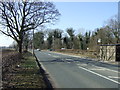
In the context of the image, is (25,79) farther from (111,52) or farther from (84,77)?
(111,52)

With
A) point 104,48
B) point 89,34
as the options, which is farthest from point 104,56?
point 89,34

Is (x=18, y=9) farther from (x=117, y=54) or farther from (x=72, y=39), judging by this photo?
(x=72, y=39)

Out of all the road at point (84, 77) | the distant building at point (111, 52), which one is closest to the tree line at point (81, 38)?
the distant building at point (111, 52)

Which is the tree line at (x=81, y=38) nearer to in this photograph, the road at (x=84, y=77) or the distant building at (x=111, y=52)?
the distant building at (x=111, y=52)

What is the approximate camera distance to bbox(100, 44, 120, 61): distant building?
29.0 metres

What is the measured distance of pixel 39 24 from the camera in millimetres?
31891

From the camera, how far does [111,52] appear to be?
97.9ft

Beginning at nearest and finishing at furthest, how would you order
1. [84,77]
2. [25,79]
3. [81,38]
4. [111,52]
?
[25,79] → [84,77] → [111,52] → [81,38]

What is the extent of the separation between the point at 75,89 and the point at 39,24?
24.4 metres

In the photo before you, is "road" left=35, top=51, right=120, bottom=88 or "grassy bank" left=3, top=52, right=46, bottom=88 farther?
"road" left=35, top=51, right=120, bottom=88

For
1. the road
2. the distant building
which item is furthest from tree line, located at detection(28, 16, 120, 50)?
the road

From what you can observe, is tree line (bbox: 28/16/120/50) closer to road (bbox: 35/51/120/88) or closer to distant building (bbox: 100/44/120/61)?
distant building (bbox: 100/44/120/61)

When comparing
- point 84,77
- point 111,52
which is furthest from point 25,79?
point 111,52

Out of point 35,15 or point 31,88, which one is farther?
point 35,15
